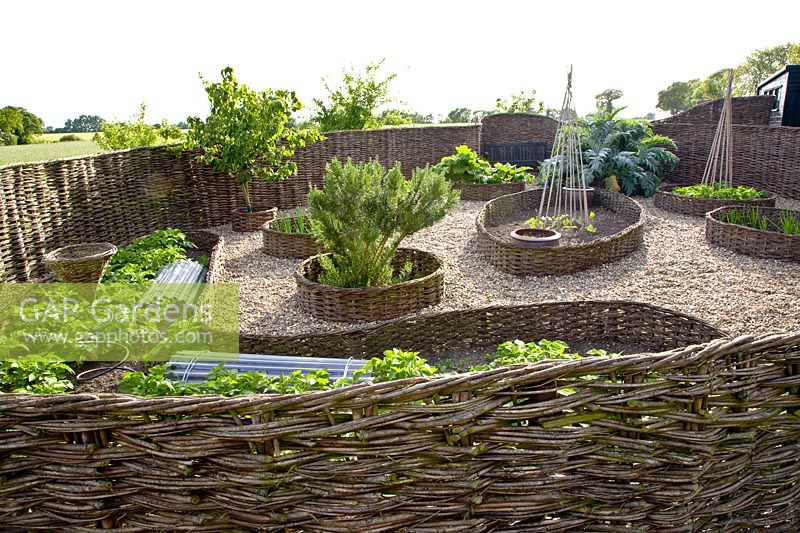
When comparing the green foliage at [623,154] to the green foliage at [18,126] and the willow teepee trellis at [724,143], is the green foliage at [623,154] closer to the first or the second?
the willow teepee trellis at [724,143]

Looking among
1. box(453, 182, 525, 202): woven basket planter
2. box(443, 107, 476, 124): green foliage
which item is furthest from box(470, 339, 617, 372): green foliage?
box(443, 107, 476, 124): green foliage

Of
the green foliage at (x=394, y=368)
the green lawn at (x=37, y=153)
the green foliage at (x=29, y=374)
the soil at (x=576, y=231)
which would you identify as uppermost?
the green lawn at (x=37, y=153)

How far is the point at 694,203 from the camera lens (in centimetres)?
914

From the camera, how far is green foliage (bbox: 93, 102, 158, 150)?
10281 millimetres

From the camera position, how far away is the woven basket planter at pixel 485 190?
11352 mm

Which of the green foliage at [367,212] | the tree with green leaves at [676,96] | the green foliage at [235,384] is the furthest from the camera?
the tree with green leaves at [676,96]

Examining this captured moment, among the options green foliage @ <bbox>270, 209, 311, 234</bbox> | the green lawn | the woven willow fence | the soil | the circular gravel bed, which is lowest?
the circular gravel bed

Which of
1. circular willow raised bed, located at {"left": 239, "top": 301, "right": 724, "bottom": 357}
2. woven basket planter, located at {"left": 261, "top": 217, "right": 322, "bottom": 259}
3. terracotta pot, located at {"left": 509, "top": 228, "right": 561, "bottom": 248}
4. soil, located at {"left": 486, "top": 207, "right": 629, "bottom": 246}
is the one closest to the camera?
circular willow raised bed, located at {"left": 239, "top": 301, "right": 724, "bottom": 357}

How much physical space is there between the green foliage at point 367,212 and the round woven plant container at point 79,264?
7.18ft

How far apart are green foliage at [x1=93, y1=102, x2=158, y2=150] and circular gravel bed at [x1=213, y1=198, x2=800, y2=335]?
3816 mm

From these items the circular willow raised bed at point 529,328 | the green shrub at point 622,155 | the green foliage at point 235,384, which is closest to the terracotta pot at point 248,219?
the circular willow raised bed at point 529,328

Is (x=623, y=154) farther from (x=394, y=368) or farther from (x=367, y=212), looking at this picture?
(x=394, y=368)

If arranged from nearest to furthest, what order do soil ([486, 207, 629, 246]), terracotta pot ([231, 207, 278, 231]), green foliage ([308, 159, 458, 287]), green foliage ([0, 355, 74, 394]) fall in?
green foliage ([0, 355, 74, 394]), green foliage ([308, 159, 458, 287]), soil ([486, 207, 629, 246]), terracotta pot ([231, 207, 278, 231])

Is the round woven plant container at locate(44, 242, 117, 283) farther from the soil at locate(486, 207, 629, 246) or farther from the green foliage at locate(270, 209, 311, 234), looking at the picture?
the soil at locate(486, 207, 629, 246)
